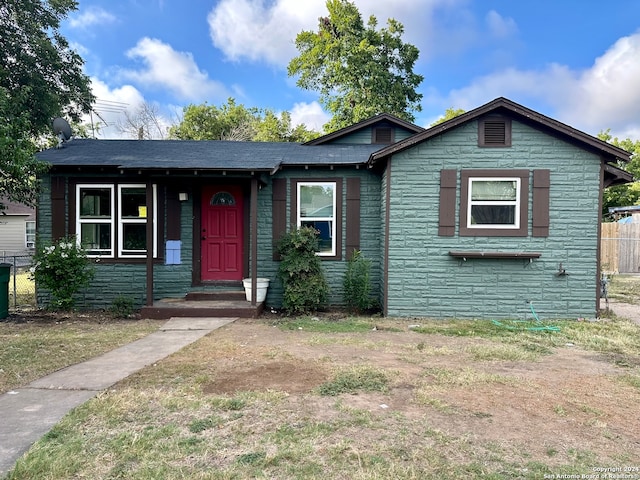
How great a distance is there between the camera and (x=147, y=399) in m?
3.78

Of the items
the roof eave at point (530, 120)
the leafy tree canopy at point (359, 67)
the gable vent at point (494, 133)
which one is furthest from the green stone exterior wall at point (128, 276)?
the leafy tree canopy at point (359, 67)

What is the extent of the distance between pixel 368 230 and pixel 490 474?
21.2ft

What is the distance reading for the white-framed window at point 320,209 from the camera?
882 cm

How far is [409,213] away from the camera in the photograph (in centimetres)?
794

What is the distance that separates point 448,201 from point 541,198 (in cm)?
163

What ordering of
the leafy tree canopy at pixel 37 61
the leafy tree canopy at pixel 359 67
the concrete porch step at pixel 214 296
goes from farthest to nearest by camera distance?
the leafy tree canopy at pixel 359 67 → the leafy tree canopy at pixel 37 61 → the concrete porch step at pixel 214 296

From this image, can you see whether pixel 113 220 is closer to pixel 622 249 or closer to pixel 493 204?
pixel 493 204

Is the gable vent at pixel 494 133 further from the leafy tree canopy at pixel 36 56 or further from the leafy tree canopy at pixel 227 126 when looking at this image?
the leafy tree canopy at pixel 227 126

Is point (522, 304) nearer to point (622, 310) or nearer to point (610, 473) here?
point (622, 310)

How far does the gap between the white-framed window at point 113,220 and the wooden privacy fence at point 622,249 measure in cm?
1741

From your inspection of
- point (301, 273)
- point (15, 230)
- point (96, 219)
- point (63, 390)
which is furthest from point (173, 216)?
point (15, 230)

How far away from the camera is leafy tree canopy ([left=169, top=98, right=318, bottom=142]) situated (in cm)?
2866

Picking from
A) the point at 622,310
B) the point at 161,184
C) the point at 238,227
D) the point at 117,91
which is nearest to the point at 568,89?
the point at 622,310

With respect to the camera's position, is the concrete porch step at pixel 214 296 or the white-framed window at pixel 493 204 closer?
the white-framed window at pixel 493 204
